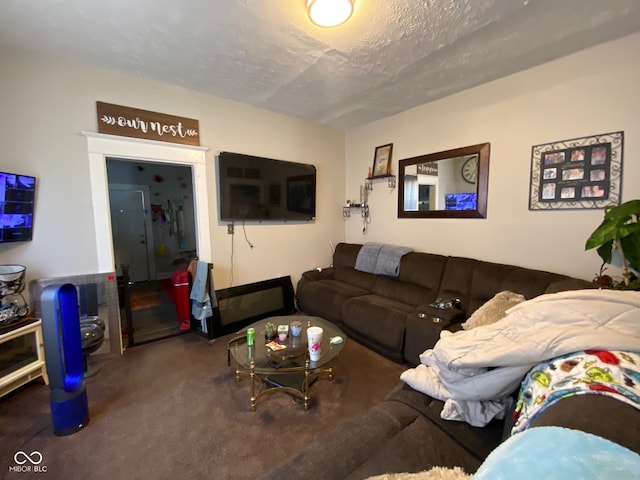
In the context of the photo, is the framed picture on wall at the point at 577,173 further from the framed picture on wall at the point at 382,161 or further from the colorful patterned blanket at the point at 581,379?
the colorful patterned blanket at the point at 581,379

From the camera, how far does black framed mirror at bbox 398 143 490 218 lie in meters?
2.69

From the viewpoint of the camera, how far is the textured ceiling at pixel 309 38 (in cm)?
163

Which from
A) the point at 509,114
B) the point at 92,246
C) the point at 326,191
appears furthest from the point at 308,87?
the point at 92,246

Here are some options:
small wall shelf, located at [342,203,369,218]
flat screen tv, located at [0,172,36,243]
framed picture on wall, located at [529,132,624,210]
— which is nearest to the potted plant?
framed picture on wall, located at [529,132,624,210]

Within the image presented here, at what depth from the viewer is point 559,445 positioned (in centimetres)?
58

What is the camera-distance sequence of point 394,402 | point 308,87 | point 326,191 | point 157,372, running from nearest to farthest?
point 394,402
point 157,372
point 308,87
point 326,191

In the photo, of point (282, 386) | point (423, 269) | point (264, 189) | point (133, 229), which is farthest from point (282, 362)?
point (133, 229)

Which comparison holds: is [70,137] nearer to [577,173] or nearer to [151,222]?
[151,222]

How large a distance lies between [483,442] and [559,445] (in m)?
0.62

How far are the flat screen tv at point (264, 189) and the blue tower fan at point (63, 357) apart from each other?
1.61 meters

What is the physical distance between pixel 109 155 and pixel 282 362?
231 centimetres

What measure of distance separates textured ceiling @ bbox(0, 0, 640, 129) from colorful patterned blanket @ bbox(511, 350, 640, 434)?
188cm

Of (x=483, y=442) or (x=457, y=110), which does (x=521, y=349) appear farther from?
(x=457, y=110)

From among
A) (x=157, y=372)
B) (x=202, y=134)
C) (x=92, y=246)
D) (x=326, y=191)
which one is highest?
(x=202, y=134)
